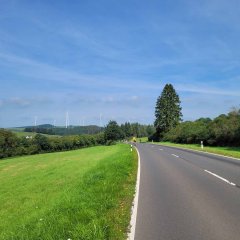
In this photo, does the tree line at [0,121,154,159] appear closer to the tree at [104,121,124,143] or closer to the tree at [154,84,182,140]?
the tree at [104,121,124,143]

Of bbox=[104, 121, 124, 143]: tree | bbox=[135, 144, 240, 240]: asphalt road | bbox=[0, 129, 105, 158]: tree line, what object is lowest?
bbox=[135, 144, 240, 240]: asphalt road

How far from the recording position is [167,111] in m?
102

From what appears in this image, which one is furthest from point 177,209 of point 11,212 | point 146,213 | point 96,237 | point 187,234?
point 11,212

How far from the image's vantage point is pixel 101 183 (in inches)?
569

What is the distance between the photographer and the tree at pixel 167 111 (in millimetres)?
102500

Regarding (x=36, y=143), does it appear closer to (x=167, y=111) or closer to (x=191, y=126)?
(x=167, y=111)

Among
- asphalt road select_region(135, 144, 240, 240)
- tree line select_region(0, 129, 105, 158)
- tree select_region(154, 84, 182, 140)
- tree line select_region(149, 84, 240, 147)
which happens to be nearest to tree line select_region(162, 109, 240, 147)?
tree line select_region(149, 84, 240, 147)

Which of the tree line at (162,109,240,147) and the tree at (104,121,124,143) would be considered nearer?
the tree line at (162,109,240,147)

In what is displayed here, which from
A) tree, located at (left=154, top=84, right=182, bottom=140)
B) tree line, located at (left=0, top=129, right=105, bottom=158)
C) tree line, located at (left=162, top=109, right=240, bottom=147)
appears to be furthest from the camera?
tree line, located at (left=0, top=129, right=105, bottom=158)

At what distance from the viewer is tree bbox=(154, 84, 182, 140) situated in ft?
336

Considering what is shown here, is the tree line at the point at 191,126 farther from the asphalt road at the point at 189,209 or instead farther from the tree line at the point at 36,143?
the asphalt road at the point at 189,209

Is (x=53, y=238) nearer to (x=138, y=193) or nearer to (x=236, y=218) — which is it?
(x=236, y=218)

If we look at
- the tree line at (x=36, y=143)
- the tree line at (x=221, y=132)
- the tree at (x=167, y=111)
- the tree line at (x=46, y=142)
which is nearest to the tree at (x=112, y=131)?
the tree line at (x=46, y=142)

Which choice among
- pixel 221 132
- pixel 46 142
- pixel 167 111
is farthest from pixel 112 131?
pixel 221 132
